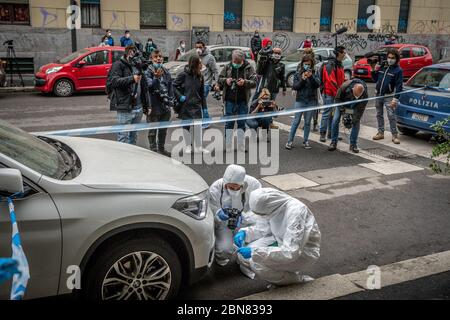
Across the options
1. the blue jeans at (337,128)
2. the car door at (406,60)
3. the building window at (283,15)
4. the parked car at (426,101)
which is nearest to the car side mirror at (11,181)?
the blue jeans at (337,128)

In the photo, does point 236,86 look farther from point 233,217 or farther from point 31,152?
point 31,152

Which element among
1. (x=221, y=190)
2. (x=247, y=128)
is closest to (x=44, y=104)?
(x=247, y=128)

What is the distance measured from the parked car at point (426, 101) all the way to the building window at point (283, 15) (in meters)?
15.3

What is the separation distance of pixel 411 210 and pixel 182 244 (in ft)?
12.1

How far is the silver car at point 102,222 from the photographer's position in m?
3.31

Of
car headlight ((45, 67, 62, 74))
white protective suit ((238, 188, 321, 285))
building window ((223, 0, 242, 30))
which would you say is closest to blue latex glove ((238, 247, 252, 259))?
white protective suit ((238, 188, 321, 285))

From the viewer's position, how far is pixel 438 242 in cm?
538

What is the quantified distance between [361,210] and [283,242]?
2379 mm

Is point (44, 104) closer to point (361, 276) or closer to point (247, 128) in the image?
point (247, 128)

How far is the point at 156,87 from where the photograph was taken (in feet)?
25.9

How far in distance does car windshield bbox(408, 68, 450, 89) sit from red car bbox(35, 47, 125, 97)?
28.5 ft

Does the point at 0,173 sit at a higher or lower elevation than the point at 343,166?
higher

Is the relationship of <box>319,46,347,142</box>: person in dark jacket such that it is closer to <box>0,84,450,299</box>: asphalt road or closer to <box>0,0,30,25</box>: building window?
<box>0,84,450,299</box>: asphalt road

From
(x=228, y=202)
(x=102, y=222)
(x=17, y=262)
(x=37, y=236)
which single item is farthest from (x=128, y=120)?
(x=17, y=262)
